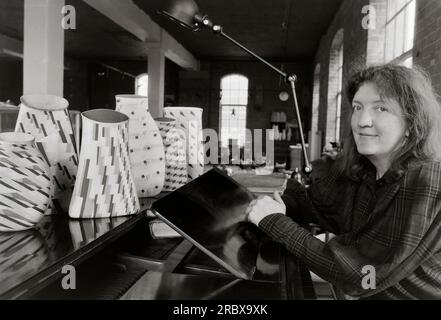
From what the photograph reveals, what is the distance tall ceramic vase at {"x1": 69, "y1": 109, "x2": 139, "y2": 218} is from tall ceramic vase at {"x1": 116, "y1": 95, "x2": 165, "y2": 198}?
0.20 meters

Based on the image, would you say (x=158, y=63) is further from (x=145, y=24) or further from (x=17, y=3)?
(x=17, y=3)

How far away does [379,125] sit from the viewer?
1.00 meters

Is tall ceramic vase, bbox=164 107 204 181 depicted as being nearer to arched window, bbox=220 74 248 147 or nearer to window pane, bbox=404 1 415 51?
window pane, bbox=404 1 415 51

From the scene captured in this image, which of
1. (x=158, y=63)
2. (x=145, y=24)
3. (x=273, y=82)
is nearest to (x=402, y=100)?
(x=145, y=24)

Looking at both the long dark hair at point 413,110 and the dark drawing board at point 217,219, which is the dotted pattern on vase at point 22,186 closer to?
the dark drawing board at point 217,219

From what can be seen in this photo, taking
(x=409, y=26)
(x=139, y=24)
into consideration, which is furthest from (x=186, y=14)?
(x=139, y=24)

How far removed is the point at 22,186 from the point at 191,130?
807 millimetres

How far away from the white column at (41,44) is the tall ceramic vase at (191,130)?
392cm

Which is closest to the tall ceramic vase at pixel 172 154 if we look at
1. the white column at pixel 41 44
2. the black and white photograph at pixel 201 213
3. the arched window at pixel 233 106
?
the black and white photograph at pixel 201 213

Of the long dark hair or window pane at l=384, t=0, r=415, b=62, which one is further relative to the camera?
window pane at l=384, t=0, r=415, b=62

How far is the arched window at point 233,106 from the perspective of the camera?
46.0 ft

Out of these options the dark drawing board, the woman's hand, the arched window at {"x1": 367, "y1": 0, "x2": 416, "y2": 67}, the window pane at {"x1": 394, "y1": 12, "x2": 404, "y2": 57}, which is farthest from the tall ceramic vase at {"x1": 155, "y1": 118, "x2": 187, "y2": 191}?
the window pane at {"x1": 394, "y1": 12, "x2": 404, "y2": 57}

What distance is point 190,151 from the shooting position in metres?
1.46

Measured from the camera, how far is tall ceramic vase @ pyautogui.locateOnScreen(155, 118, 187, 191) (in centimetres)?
126
